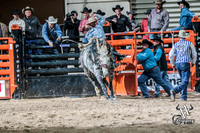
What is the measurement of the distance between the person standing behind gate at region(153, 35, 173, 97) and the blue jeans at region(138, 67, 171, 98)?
270mm

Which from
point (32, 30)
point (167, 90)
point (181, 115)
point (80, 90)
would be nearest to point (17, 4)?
point (32, 30)

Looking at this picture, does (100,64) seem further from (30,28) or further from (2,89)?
(2,89)

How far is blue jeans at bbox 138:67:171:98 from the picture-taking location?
36.4 ft

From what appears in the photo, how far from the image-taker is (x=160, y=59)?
37.7ft

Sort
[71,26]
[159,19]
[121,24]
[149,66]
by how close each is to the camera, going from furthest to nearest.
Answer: [71,26]
[121,24]
[159,19]
[149,66]

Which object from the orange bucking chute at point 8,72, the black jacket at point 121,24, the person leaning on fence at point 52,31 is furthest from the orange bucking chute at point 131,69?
the orange bucking chute at point 8,72

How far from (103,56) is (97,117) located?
9.91ft

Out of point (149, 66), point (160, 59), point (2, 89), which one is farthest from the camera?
point (2, 89)

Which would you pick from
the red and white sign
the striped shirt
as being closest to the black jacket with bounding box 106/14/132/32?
the striped shirt

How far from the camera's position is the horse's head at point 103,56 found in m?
10.7

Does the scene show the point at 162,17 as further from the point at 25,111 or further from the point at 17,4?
the point at 17,4

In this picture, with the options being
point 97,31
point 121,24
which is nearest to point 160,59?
point 97,31

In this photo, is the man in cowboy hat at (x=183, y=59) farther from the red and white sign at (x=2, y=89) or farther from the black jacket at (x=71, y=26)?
the red and white sign at (x=2, y=89)

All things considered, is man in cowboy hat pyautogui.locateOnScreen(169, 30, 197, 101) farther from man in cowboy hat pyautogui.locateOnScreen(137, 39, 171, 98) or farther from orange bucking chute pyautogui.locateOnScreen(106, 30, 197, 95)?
orange bucking chute pyautogui.locateOnScreen(106, 30, 197, 95)
